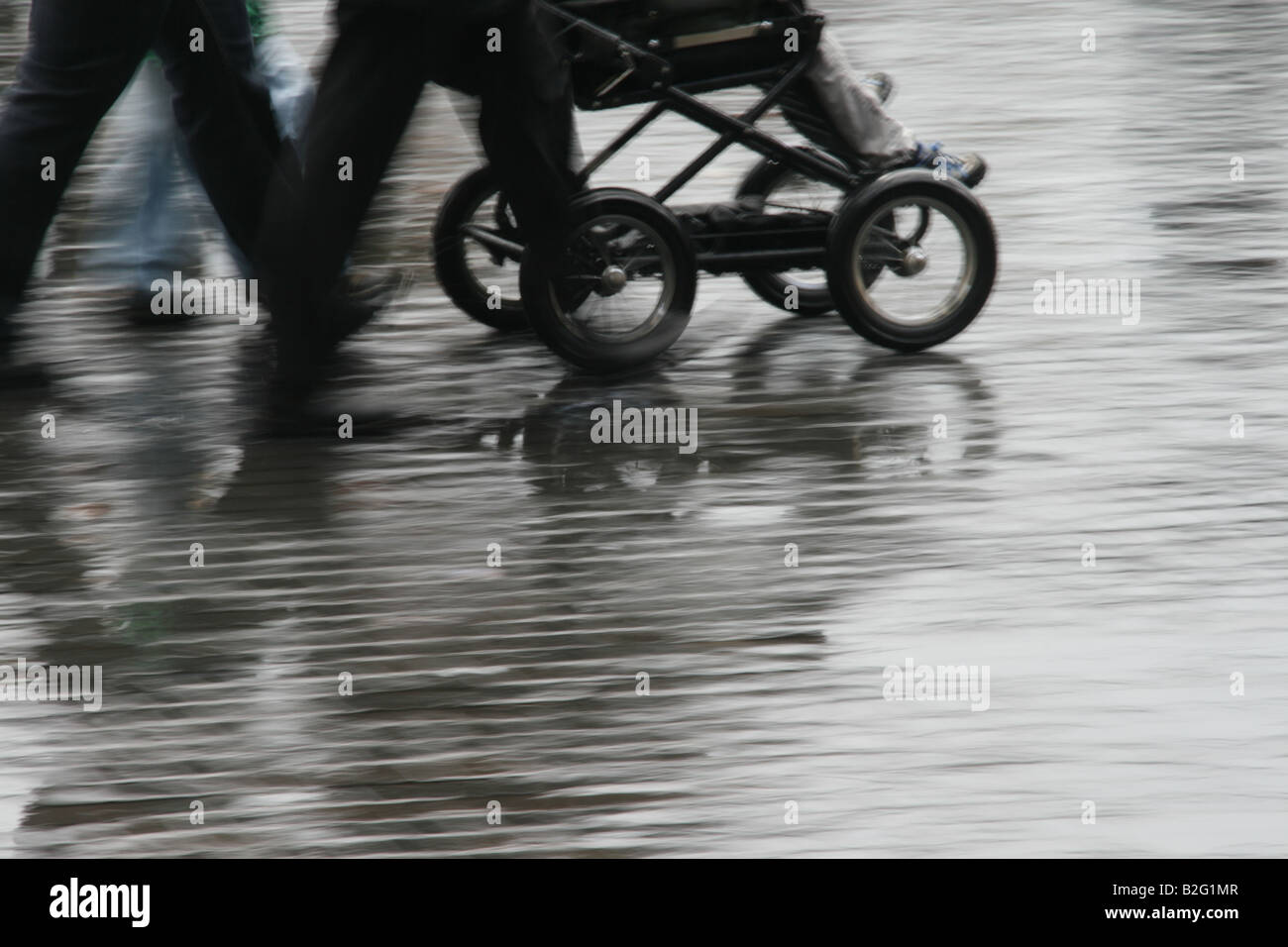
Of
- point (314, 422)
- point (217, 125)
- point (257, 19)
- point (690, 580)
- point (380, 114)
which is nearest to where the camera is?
point (690, 580)

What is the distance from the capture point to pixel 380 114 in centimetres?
580

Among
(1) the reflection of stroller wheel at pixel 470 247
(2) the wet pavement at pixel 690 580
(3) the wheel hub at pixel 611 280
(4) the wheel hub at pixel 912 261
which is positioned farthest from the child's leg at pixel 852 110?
(1) the reflection of stroller wheel at pixel 470 247

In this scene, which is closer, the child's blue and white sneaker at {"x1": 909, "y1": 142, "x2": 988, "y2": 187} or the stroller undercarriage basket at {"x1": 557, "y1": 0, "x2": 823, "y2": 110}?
the stroller undercarriage basket at {"x1": 557, "y1": 0, "x2": 823, "y2": 110}

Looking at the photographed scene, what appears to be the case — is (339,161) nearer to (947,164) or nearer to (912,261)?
(912,261)

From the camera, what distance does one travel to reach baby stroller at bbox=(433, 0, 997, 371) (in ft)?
20.5

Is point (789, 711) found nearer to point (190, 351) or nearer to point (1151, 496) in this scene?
point (1151, 496)

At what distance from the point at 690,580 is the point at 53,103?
275cm

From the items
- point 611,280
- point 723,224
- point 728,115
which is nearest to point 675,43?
point 728,115

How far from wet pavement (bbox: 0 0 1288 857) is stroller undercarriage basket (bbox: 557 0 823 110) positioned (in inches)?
34.6

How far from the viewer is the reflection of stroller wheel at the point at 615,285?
621cm

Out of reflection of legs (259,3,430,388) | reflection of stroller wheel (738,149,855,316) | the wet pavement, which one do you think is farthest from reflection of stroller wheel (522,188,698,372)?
reflection of legs (259,3,430,388)

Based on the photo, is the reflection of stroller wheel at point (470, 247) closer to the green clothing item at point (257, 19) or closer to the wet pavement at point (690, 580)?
the wet pavement at point (690, 580)

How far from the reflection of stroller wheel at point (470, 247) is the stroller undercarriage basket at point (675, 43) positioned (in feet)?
1.71

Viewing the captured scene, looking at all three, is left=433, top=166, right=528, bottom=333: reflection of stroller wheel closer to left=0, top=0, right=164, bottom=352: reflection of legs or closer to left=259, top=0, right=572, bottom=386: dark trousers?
left=259, top=0, right=572, bottom=386: dark trousers
